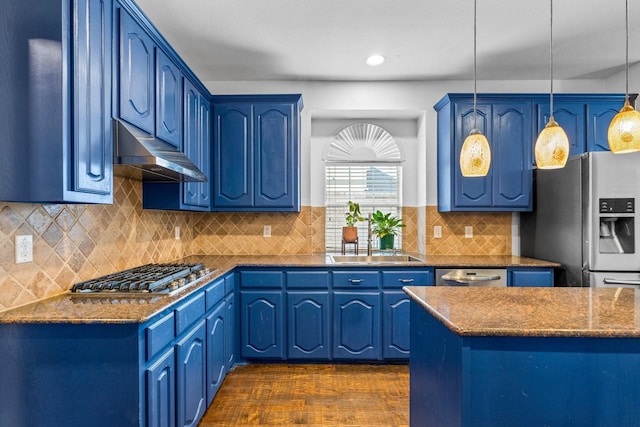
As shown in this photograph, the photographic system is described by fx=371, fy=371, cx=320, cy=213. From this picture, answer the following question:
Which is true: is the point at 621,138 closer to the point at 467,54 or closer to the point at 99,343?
the point at 467,54

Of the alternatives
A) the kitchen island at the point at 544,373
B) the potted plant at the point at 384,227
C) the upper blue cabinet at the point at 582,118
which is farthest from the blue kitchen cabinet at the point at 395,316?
the upper blue cabinet at the point at 582,118

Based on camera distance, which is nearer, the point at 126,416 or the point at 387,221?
the point at 126,416

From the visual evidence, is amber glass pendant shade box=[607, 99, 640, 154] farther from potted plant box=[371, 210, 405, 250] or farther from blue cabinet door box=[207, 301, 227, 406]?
blue cabinet door box=[207, 301, 227, 406]

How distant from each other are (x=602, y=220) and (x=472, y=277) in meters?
1.00

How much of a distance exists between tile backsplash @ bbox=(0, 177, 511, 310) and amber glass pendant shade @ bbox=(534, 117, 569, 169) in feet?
6.53

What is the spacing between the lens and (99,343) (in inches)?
57.2

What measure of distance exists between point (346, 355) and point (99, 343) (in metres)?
2.06

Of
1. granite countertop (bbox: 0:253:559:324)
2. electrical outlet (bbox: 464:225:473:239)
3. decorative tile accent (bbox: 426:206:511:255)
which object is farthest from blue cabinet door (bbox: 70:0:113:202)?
electrical outlet (bbox: 464:225:473:239)

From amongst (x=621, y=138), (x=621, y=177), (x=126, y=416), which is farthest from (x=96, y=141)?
(x=621, y=177)

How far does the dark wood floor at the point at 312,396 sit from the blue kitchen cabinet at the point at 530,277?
1130mm

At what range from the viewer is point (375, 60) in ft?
10.3

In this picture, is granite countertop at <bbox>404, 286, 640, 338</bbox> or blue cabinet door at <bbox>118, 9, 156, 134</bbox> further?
blue cabinet door at <bbox>118, 9, 156, 134</bbox>

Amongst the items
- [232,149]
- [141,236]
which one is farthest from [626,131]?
[141,236]

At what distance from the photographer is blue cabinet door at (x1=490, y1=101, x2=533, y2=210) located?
3273mm
